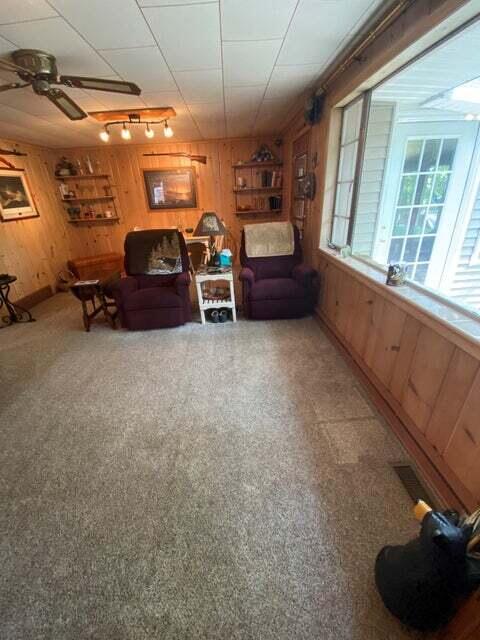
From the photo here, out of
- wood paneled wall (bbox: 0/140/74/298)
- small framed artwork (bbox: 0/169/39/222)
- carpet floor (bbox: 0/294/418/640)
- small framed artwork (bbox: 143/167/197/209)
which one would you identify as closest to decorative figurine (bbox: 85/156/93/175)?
wood paneled wall (bbox: 0/140/74/298)

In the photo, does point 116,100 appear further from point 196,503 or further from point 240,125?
point 196,503

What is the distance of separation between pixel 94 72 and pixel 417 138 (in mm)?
2964

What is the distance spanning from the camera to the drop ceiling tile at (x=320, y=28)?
150 centimetres

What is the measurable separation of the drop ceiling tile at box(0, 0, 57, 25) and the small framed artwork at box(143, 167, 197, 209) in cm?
361

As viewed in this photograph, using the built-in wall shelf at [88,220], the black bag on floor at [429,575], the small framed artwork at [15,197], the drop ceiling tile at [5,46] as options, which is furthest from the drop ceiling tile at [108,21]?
the built-in wall shelf at [88,220]

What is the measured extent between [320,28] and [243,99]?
143cm

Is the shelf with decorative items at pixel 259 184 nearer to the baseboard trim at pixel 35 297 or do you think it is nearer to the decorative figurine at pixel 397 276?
the baseboard trim at pixel 35 297

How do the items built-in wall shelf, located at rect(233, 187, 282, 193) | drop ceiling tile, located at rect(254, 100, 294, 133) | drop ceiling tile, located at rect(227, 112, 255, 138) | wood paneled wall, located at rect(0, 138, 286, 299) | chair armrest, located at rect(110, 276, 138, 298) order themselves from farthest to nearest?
built-in wall shelf, located at rect(233, 187, 282, 193) → wood paneled wall, located at rect(0, 138, 286, 299) → drop ceiling tile, located at rect(227, 112, 255, 138) → drop ceiling tile, located at rect(254, 100, 294, 133) → chair armrest, located at rect(110, 276, 138, 298)

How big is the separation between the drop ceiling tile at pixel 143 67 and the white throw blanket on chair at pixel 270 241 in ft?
5.42

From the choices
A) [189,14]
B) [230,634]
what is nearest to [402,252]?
[189,14]

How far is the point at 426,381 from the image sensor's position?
1435mm

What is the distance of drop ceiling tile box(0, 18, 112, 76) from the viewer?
153 cm

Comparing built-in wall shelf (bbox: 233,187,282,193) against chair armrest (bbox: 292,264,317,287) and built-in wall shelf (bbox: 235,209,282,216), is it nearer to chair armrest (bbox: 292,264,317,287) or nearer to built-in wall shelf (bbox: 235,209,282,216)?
built-in wall shelf (bbox: 235,209,282,216)

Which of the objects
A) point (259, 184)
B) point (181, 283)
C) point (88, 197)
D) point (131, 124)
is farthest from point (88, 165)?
point (181, 283)
